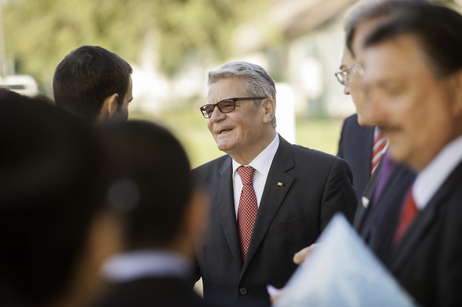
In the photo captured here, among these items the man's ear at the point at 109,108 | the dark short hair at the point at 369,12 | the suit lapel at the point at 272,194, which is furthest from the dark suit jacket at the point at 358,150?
the man's ear at the point at 109,108

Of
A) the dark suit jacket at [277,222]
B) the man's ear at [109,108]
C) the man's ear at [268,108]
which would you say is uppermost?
the man's ear at [109,108]

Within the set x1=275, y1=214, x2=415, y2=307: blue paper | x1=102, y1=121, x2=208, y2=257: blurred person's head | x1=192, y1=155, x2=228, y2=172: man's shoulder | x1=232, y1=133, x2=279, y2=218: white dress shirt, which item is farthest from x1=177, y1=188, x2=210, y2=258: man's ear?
x1=192, y1=155, x2=228, y2=172: man's shoulder

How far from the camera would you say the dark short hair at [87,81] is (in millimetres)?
3109

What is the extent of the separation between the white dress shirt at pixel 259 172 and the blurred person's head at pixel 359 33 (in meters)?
0.71

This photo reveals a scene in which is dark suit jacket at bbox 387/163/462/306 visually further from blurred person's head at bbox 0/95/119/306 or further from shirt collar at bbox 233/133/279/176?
shirt collar at bbox 233/133/279/176

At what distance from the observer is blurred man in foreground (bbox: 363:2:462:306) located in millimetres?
1731

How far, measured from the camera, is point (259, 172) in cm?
375

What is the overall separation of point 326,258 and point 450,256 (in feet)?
1.15

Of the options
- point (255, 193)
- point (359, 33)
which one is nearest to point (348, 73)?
point (359, 33)

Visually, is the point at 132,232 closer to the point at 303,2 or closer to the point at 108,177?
the point at 108,177

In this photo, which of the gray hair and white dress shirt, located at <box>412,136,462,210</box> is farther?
the gray hair

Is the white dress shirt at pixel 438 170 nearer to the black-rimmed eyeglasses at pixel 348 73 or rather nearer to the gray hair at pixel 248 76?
the black-rimmed eyeglasses at pixel 348 73

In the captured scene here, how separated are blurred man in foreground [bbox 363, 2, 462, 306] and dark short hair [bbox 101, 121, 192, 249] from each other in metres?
0.74

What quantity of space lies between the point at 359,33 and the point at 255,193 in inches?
57.0
